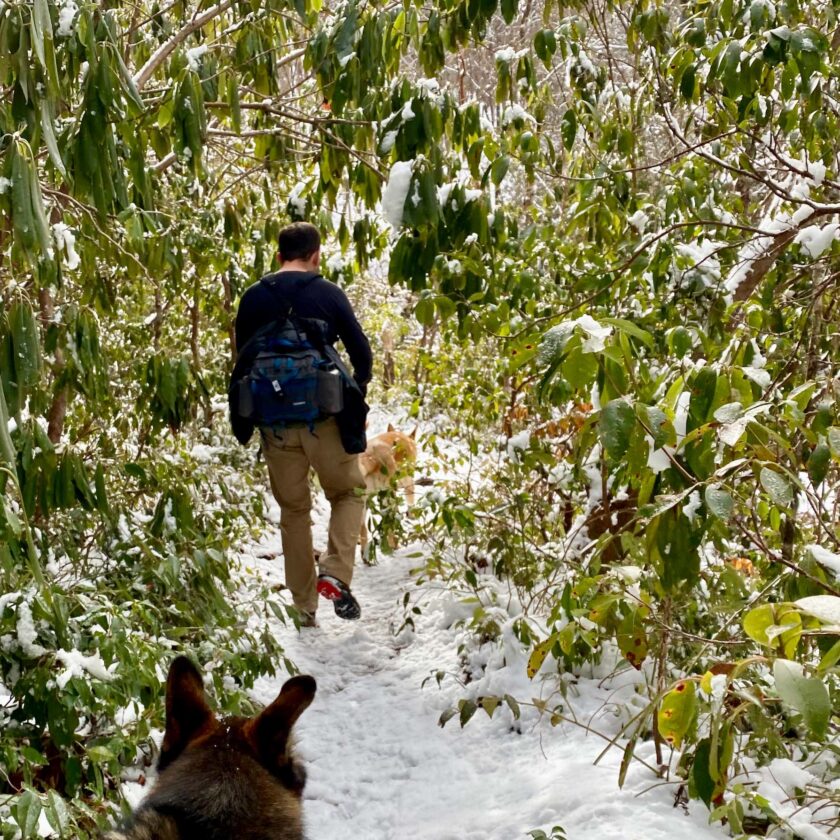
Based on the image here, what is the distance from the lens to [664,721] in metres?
1.86

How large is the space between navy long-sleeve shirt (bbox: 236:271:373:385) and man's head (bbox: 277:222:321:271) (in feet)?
0.39

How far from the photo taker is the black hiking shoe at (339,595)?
5.84m

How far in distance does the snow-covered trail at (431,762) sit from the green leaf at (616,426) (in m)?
1.87

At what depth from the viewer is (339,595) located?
5.87 m

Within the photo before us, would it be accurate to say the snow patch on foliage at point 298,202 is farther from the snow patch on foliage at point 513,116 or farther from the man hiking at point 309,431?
the snow patch on foliage at point 513,116

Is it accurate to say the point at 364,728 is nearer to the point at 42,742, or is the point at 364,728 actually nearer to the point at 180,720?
→ the point at 42,742

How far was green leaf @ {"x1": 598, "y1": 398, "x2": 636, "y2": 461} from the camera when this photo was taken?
6.54 feet

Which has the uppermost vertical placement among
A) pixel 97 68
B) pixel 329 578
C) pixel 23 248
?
pixel 97 68

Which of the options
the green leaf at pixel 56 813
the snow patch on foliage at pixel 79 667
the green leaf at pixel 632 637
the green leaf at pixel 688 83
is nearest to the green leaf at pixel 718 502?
the green leaf at pixel 632 637

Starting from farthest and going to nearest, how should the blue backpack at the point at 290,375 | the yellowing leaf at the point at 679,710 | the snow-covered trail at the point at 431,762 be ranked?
the blue backpack at the point at 290,375 < the snow-covered trail at the point at 431,762 < the yellowing leaf at the point at 679,710

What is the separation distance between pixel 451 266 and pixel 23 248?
2310 mm

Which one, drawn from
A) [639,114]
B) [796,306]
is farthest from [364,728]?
[639,114]

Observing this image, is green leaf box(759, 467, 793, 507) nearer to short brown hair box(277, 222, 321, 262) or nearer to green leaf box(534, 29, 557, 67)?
green leaf box(534, 29, 557, 67)

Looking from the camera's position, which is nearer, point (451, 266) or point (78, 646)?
point (78, 646)
